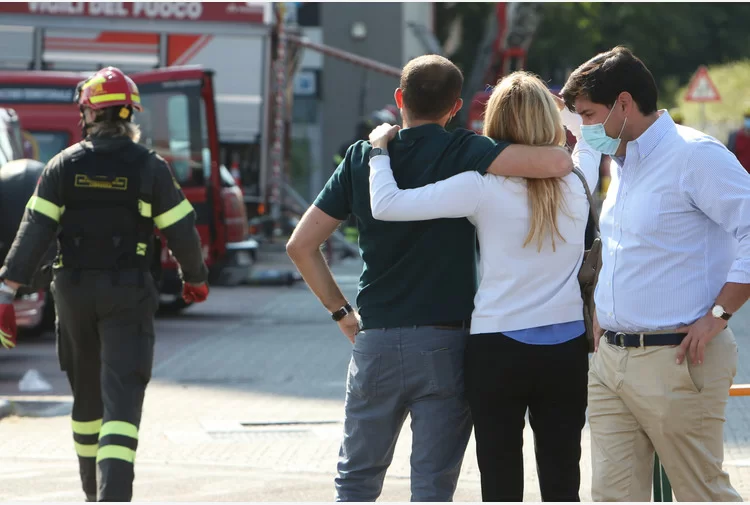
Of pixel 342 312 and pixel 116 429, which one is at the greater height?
pixel 342 312

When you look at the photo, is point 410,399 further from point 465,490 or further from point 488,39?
point 488,39

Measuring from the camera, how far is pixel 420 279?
4148mm

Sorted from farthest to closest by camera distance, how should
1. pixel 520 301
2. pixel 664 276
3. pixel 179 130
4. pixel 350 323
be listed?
pixel 179 130
pixel 350 323
pixel 664 276
pixel 520 301

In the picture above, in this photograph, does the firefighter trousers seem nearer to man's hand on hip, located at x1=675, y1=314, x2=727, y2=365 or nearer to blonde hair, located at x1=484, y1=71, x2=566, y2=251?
blonde hair, located at x1=484, y1=71, x2=566, y2=251

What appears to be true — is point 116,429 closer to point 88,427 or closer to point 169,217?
point 88,427

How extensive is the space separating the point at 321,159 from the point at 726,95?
1057 cm

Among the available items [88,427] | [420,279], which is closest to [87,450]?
[88,427]

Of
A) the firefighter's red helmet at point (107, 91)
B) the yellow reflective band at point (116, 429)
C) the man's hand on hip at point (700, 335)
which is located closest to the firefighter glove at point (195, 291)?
the yellow reflective band at point (116, 429)

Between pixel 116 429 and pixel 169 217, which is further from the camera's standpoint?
pixel 169 217

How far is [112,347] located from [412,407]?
1672 mm

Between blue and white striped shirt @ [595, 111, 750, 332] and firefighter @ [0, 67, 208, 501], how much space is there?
2.05 metres

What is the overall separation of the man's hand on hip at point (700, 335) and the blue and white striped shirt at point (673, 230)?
0.06 meters

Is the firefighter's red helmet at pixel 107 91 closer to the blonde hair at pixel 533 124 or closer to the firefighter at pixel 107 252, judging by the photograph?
the firefighter at pixel 107 252

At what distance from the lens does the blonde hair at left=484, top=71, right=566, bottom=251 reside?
13.4 feet
